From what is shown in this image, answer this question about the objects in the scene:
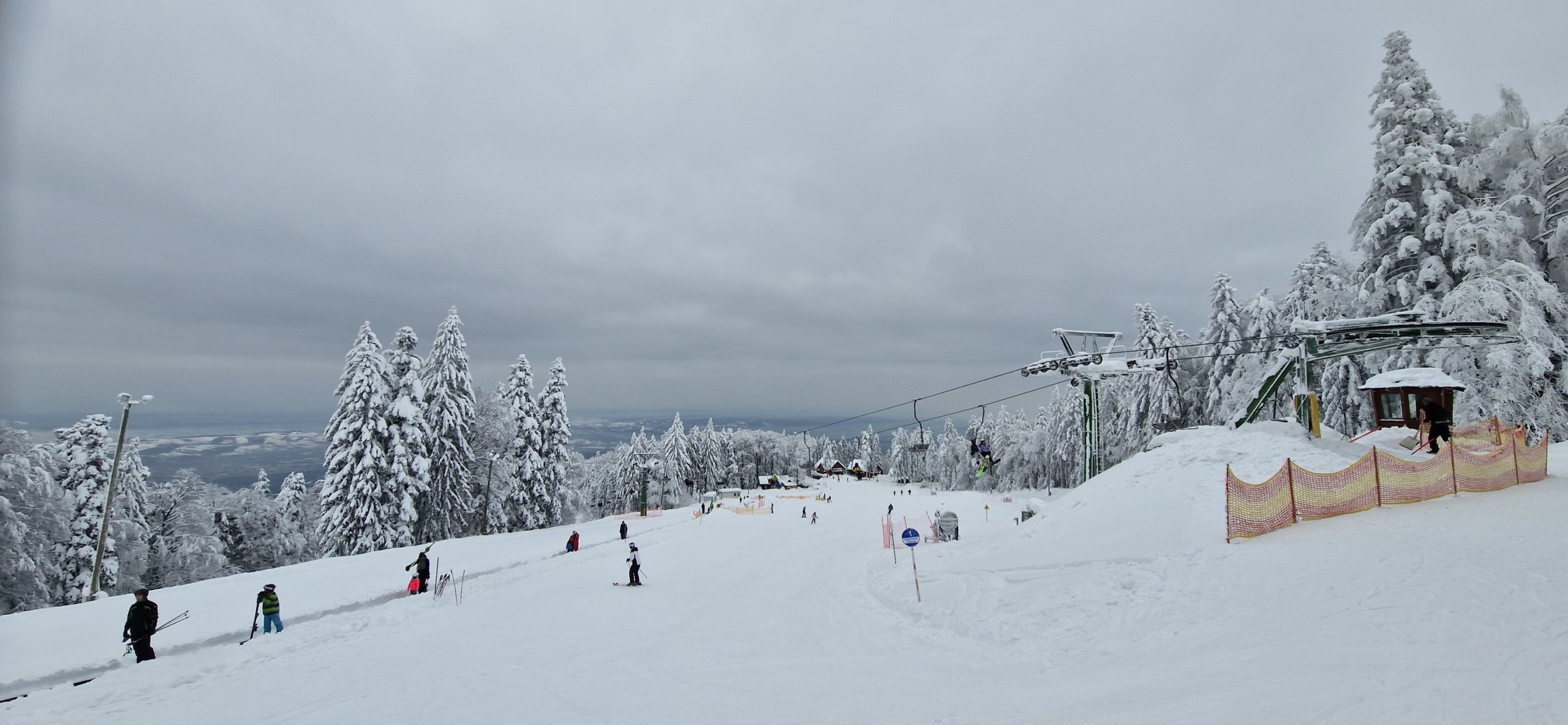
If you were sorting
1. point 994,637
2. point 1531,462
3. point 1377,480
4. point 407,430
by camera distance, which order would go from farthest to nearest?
point 407,430, point 1531,462, point 1377,480, point 994,637

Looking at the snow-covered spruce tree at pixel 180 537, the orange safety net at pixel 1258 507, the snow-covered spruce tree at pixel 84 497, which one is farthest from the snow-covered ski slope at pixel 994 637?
the snow-covered spruce tree at pixel 180 537

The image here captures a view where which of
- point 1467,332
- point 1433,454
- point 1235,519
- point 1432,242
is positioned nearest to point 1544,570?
point 1235,519

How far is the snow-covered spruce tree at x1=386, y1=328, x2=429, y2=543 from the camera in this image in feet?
105

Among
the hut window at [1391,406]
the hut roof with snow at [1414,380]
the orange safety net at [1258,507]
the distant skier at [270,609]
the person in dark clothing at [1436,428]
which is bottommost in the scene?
the distant skier at [270,609]

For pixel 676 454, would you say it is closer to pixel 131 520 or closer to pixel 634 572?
pixel 131 520

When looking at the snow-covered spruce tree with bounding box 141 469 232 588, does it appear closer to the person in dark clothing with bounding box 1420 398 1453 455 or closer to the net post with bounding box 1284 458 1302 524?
the net post with bounding box 1284 458 1302 524

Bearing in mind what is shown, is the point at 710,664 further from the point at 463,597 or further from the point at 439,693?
the point at 463,597

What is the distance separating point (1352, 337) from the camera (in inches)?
782

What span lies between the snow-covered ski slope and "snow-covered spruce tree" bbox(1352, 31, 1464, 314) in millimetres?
9183

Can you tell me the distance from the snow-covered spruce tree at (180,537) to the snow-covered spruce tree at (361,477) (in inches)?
327

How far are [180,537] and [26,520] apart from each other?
1308 cm

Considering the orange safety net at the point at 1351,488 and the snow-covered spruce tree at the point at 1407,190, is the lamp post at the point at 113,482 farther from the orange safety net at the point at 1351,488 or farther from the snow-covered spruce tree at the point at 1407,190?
the snow-covered spruce tree at the point at 1407,190

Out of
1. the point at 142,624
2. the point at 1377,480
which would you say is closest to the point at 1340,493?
the point at 1377,480

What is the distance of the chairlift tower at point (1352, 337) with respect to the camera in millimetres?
18562
